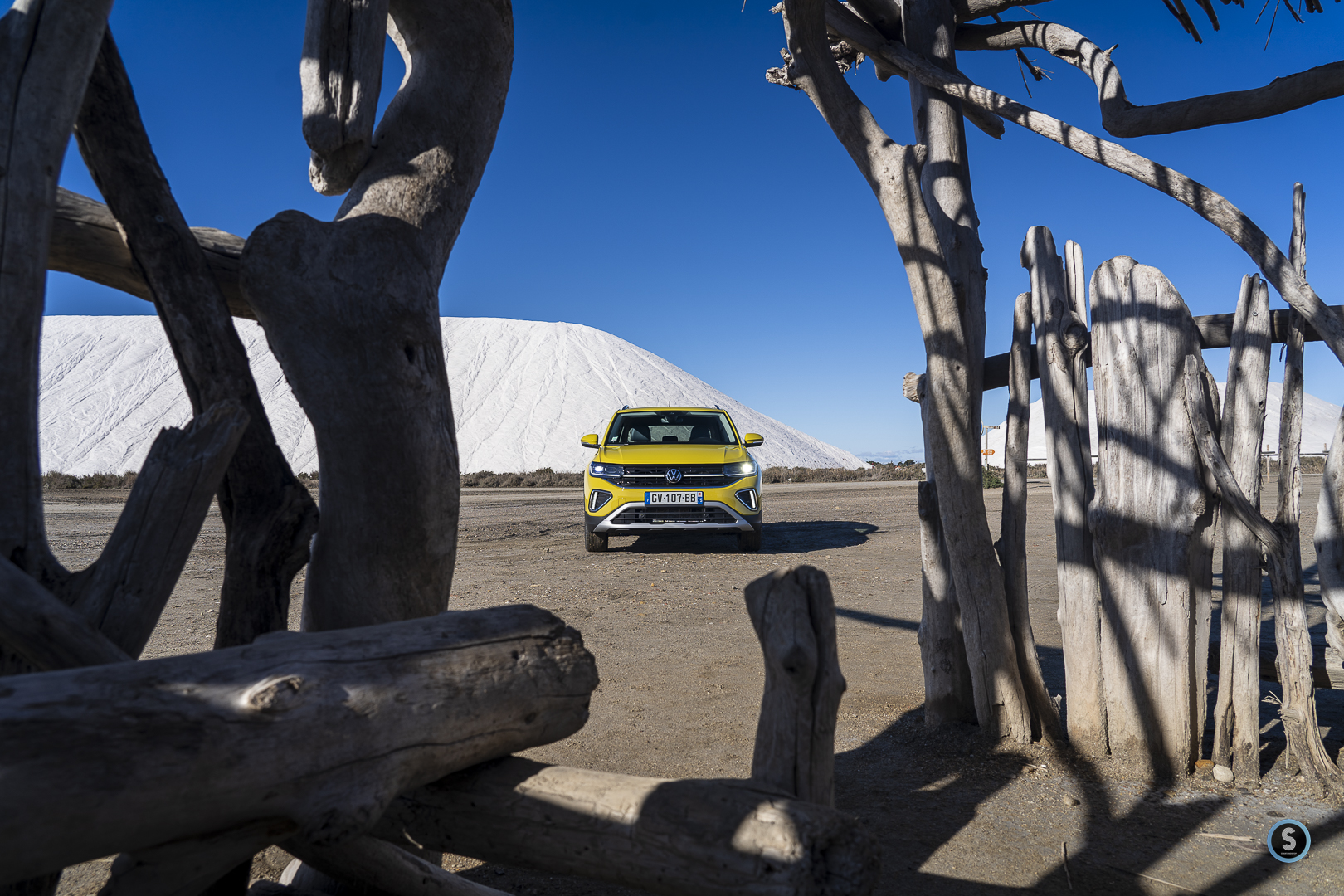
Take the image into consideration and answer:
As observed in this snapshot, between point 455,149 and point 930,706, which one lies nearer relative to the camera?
point 455,149

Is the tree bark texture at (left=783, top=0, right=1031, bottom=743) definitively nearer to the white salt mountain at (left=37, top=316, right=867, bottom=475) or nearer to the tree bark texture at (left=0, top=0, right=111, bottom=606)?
the tree bark texture at (left=0, top=0, right=111, bottom=606)

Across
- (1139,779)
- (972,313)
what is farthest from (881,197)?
(1139,779)

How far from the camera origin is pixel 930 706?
3672mm

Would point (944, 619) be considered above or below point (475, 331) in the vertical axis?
below

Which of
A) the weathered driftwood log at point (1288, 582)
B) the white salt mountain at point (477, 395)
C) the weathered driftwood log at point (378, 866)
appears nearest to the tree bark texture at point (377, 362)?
the weathered driftwood log at point (378, 866)

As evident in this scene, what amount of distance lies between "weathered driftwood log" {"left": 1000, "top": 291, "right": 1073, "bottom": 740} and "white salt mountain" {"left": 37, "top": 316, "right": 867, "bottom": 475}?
53.3 metres

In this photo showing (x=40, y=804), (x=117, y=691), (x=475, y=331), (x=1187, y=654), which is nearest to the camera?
(x=40, y=804)

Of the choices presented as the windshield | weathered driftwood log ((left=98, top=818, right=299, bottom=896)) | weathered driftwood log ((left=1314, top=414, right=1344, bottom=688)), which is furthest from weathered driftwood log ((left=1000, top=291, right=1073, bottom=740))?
the windshield

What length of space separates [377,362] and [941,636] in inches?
107

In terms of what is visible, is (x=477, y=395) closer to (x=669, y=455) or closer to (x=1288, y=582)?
(x=669, y=455)

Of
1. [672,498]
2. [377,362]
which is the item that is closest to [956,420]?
[377,362]

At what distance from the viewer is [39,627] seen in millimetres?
1650

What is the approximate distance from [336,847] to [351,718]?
80cm

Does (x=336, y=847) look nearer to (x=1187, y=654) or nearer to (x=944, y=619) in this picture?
(x=944, y=619)
